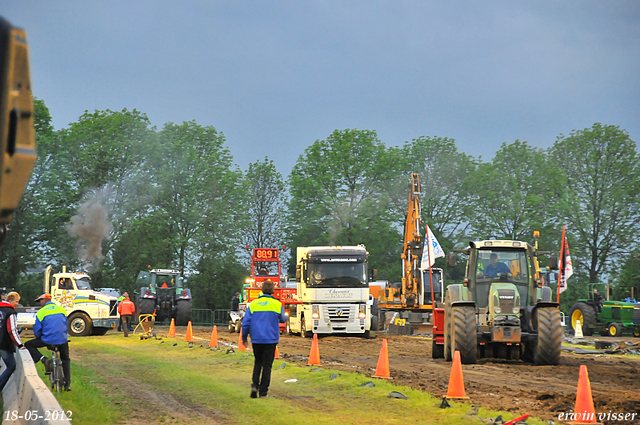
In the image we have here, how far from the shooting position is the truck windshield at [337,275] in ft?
86.1

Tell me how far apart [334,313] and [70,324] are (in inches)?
450

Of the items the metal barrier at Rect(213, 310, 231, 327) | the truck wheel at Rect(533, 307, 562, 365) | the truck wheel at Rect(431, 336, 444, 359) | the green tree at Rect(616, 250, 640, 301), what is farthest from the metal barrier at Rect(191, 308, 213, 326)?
the truck wheel at Rect(533, 307, 562, 365)

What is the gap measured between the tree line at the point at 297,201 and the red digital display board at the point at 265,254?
12.9 metres

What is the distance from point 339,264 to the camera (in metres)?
26.5

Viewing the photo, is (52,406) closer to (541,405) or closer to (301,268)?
(541,405)

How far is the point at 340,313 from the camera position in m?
26.2

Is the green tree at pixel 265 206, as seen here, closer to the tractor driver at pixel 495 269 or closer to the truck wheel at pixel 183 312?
the truck wheel at pixel 183 312

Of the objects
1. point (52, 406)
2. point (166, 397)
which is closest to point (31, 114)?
point (52, 406)

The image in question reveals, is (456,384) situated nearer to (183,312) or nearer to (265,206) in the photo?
(183,312)

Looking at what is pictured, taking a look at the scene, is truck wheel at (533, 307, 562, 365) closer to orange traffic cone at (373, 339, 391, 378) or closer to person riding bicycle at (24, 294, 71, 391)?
orange traffic cone at (373, 339, 391, 378)

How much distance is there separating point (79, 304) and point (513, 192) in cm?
3101

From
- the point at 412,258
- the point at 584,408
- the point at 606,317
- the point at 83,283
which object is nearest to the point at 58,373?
the point at 584,408

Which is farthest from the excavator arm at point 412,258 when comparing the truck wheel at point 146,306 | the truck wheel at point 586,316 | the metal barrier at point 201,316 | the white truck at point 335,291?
the metal barrier at point 201,316

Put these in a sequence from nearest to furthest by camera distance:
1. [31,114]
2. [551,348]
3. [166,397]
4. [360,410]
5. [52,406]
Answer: [31,114]
[52,406]
[360,410]
[166,397]
[551,348]
